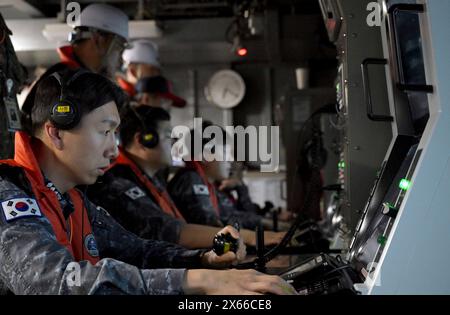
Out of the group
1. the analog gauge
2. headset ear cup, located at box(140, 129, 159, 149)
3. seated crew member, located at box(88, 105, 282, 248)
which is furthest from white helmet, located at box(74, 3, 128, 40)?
the analog gauge

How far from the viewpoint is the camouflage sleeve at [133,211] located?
2273mm

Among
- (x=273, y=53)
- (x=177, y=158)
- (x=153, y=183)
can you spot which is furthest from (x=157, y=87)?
(x=273, y=53)

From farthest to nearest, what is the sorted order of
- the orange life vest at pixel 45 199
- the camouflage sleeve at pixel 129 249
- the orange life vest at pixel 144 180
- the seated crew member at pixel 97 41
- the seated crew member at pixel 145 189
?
1. the seated crew member at pixel 97 41
2. the orange life vest at pixel 144 180
3. the seated crew member at pixel 145 189
4. the camouflage sleeve at pixel 129 249
5. the orange life vest at pixel 45 199

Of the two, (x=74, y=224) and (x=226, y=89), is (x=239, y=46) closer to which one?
(x=226, y=89)

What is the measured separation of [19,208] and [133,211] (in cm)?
112

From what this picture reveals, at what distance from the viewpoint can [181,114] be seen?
8320 mm

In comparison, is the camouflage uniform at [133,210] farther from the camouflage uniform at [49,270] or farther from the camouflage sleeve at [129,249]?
the camouflage uniform at [49,270]

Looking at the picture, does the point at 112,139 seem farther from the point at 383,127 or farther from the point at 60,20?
the point at 60,20

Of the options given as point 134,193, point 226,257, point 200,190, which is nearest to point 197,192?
point 200,190

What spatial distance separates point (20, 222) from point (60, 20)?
4.48 m

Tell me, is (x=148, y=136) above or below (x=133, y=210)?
above

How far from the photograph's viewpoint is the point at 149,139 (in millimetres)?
2555

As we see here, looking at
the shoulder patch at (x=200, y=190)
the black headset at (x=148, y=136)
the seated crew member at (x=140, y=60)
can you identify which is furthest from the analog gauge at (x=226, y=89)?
the black headset at (x=148, y=136)

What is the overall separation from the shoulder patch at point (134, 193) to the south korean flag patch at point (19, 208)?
109 centimetres
